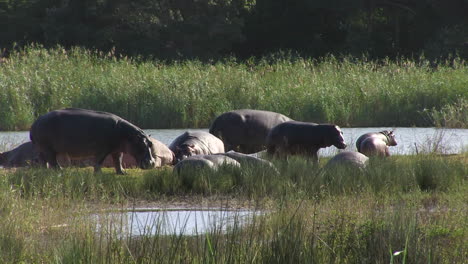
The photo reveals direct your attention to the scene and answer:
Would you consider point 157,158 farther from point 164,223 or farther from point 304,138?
point 164,223

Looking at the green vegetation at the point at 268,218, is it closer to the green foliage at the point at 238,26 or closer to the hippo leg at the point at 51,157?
the hippo leg at the point at 51,157

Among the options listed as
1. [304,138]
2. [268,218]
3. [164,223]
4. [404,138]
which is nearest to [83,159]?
[304,138]

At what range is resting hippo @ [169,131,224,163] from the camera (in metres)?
Answer: 11.3

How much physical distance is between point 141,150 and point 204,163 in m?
1.03

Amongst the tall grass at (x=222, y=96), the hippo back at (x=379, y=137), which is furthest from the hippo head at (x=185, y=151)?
the tall grass at (x=222, y=96)

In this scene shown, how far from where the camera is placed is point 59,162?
10.6m

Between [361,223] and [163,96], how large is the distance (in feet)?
39.1

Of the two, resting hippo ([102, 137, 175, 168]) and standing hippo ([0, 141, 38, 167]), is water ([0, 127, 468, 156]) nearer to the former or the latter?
standing hippo ([0, 141, 38, 167])

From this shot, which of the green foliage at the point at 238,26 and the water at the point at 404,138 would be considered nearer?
the water at the point at 404,138

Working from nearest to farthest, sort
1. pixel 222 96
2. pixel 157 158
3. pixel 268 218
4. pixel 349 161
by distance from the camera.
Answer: pixel 268 218
pixel 349 161
pixel 157 158
pixel 222 96

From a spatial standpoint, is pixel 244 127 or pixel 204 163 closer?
pixel 204 163

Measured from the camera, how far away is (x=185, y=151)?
11.3 meters

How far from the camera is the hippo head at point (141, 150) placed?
9.77 metres

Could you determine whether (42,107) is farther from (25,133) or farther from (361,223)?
(361,223)
